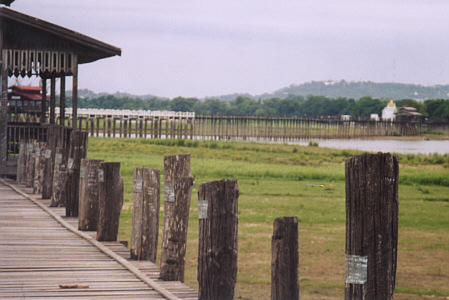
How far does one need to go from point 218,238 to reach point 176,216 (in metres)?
1.33

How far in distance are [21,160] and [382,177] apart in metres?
13.2

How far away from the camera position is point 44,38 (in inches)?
667

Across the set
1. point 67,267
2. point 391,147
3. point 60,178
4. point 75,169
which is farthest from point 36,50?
point 391,147

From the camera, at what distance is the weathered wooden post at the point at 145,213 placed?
782 cm

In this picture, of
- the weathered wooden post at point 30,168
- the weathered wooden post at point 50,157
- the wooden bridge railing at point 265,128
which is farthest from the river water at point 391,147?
the weathered wooden post at point 50,157

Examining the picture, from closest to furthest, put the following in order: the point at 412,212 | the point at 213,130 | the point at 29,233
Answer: the point at 29,233 < the point at 412,212 < the point at 213,130

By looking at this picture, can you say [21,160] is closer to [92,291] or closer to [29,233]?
[29,233]

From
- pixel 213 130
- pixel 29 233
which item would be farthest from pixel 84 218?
pixel 213 130

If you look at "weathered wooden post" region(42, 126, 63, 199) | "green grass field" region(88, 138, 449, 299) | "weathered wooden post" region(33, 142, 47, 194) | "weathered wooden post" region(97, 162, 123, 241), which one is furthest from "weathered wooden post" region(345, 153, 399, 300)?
"weathered wooden post" region(33, 142, 47, 194)

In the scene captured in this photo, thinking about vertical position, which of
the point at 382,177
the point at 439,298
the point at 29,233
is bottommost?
the point at 439,298

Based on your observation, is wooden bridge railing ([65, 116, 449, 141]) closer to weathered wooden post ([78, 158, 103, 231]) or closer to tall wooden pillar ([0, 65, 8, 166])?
tall wooden pillar ([0, 65, 8, 166])

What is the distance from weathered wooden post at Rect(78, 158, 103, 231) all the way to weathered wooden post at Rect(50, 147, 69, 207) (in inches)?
71.1

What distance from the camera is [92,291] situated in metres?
6.48

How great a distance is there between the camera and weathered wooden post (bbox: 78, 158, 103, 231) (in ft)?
31.6
